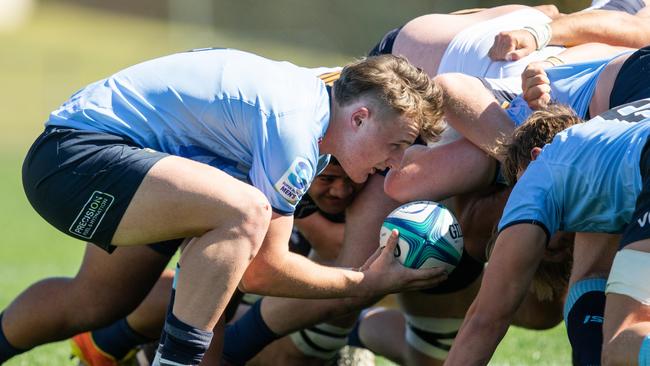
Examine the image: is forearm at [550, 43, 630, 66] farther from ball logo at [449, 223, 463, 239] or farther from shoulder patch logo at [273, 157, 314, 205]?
shoulder patch logo at [273, 157, 314, 205]

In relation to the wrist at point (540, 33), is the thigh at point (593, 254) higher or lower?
lower

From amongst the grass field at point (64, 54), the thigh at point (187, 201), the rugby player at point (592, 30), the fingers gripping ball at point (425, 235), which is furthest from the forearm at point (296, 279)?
the grass field at point (64, 54)

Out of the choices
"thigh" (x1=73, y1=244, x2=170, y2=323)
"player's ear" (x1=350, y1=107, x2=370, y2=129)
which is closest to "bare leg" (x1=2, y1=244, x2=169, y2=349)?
"thigh" (x1=73, y1=244, x2=170, y2=323)

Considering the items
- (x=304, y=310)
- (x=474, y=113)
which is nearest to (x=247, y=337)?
(x=304, y=310)

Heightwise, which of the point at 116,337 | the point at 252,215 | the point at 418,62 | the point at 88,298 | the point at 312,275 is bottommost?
the point at 116,337

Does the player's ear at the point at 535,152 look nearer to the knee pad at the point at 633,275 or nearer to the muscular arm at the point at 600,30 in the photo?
the knee pad at the point at 633,275

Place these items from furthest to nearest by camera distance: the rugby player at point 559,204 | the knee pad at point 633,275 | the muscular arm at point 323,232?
1. the muscular arm at point 323,232
2. the rugby player at point 559,204
3. the knee pad at point 633,275

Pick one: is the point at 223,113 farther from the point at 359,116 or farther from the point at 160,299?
the point at 160,299

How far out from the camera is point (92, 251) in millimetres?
4746

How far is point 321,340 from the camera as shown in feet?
17.4

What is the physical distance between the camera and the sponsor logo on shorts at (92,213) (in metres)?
3.78

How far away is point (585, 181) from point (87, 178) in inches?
71.5

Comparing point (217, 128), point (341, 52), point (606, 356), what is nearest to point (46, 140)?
point (217, 128)

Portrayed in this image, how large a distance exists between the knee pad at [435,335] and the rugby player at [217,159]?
972mm
